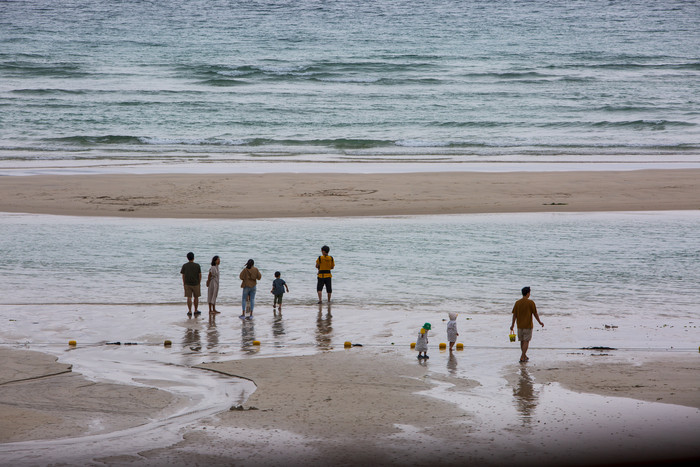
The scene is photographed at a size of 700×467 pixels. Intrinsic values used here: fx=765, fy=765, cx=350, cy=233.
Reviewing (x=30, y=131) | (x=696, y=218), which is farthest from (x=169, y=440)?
A: (x=30, y=131)

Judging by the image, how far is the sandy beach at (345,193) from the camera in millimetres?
24922

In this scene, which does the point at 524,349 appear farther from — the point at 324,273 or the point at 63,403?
the point at 63,403

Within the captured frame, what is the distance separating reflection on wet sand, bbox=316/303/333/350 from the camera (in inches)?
477

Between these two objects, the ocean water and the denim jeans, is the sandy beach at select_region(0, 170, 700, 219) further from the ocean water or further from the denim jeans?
the denim jeans

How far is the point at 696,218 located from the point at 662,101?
101 feet

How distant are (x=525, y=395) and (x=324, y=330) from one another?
4.58 m

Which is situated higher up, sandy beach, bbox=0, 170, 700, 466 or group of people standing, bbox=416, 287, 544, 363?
group of people standing, bbox=416, 287, 544, 363

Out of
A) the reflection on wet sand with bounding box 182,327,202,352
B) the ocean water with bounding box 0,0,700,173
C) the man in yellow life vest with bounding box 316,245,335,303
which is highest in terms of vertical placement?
the ocean water with bounding box 0,0,700,173

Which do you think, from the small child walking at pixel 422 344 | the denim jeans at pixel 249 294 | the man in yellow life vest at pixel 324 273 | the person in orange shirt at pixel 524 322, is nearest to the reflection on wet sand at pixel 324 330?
the man in yellow life vest at pixel 324 273

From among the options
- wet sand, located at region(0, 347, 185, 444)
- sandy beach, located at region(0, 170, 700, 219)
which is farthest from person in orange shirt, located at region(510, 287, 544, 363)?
sandy beach, located at region(0, 170, 700, 219)

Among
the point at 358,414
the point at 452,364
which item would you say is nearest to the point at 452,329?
the point at 452,364

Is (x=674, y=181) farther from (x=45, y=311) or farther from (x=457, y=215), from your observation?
(x=45, y=311)

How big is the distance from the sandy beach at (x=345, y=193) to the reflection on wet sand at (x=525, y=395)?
48.1 feet

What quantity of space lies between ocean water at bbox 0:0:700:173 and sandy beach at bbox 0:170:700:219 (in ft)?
20.5
